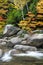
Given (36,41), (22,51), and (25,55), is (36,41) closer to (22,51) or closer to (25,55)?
(22,51)

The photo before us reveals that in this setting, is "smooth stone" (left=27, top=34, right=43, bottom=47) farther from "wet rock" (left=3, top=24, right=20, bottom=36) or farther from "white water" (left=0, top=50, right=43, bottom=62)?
"wet rock" (left=3, top=24, right=20, bottom=36)

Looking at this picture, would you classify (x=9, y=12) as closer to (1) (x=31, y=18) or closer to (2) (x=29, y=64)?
(1) (x=31, y=18)

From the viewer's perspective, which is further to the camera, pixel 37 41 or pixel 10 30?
pixel 10 30

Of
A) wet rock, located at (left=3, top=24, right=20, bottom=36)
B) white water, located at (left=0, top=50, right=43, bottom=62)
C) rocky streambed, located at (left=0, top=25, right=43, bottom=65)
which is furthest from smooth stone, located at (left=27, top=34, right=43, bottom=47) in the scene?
wet rock, located at (left=3, top=24, right=20, bottom=36)

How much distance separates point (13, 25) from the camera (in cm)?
2781

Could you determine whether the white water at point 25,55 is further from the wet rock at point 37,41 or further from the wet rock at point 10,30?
the wet rock at point 10,30

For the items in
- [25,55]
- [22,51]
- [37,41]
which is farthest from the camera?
[37,41]

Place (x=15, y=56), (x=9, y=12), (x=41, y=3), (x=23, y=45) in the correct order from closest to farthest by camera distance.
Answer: (x=15, y=56) < (x=23, y=45) < (x=41, y=3) < (x=9, y=12)

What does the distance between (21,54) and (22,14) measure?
11.1 metres

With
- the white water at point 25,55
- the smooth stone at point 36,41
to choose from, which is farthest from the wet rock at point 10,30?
the white water at point 25,55

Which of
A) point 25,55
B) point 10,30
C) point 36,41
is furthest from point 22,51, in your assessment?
point 10,30

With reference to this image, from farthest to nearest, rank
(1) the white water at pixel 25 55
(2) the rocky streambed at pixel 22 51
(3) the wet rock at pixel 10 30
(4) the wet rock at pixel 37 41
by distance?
(3) the wet rock at pixel 10 30 → (4) the wet rock at pixel 37 41 → (1) the white water at pixel 25 55 → (2) the rocky streambed at pixel 22 51

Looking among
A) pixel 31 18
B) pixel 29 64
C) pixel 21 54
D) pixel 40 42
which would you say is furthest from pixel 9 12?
pixel 29 64

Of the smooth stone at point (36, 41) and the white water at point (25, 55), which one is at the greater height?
the smooth stone at point (36, 41)
